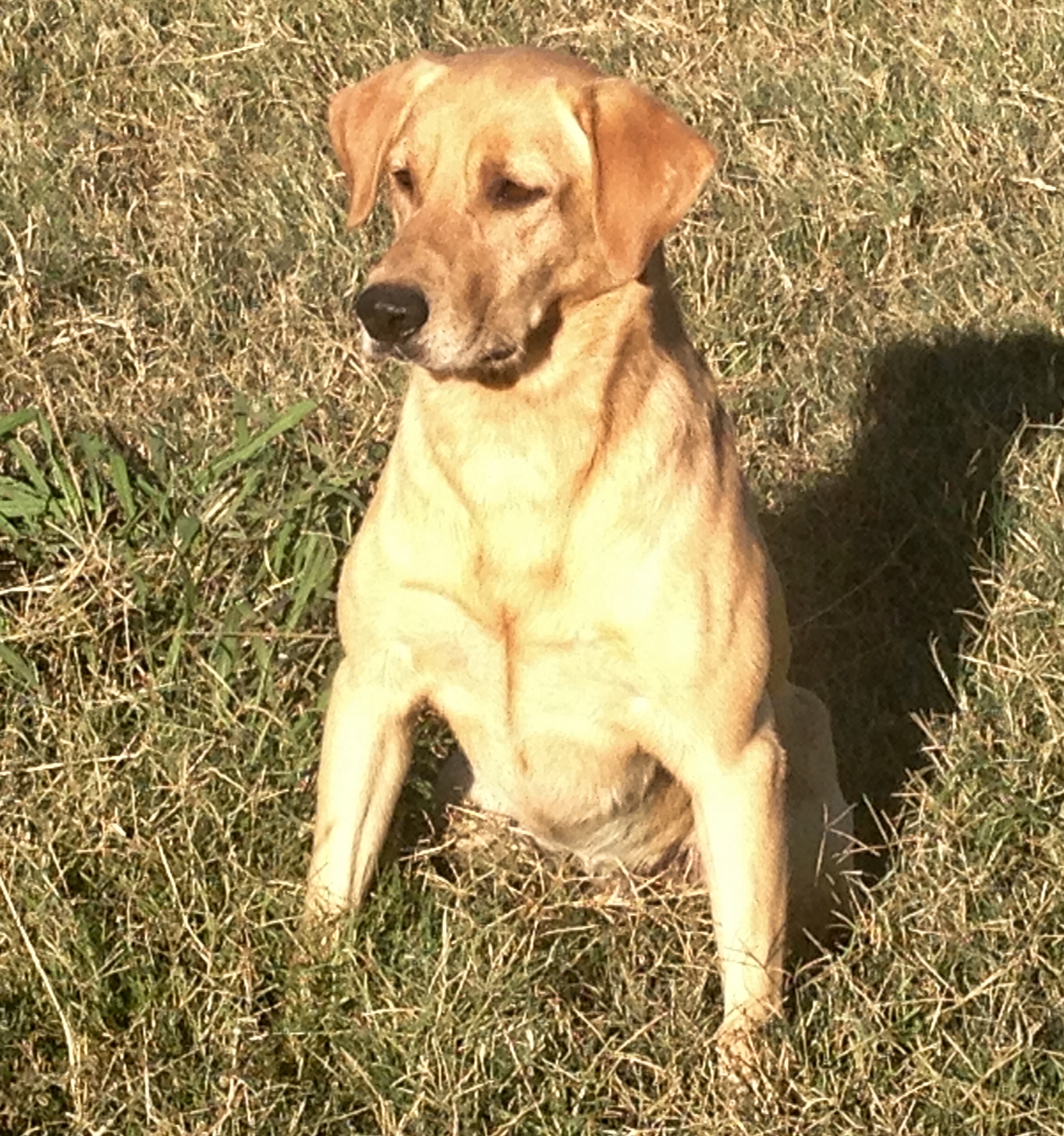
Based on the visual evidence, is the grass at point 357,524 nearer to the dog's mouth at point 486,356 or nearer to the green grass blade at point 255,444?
the green grass blade at point 255,444

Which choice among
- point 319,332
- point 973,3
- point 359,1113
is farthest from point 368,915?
point 973,3

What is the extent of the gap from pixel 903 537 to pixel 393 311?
211cm

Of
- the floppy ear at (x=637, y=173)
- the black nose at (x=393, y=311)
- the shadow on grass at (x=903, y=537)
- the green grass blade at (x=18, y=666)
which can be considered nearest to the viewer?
the black nose at (x=393, y=311)

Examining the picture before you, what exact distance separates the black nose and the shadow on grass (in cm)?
143

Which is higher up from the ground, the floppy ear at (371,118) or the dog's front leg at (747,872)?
the floppy ear at (371,118)

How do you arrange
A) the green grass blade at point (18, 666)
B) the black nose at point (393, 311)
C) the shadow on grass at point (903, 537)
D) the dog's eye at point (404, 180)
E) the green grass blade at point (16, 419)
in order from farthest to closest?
the shadow on grass at point (903, 537), the green grass blade at point (16, 419), the green grass blade at point (18, 666), the dog's eye at point (404, 180), the black nose at point (393, 311)

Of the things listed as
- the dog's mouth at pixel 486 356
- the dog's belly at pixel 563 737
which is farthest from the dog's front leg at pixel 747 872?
the dog's mouth at pixel 486 356

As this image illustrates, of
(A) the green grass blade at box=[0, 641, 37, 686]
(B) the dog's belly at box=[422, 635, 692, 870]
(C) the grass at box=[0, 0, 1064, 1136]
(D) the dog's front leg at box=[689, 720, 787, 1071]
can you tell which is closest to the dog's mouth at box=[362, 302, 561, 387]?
(B) the dog's belly at box=[422, 635, 692, 870]

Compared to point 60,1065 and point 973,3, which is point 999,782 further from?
point 973,3

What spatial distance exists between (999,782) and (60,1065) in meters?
1.72

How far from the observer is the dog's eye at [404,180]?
11.4 ft

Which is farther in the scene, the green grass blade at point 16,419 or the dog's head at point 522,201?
the green grass blade at point 16,419

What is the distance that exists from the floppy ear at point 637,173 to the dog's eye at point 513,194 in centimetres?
9

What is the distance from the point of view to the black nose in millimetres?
3221
